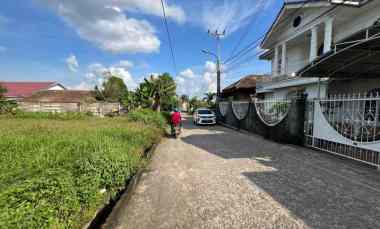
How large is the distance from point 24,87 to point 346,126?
5908cm

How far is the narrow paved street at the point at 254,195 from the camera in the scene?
2.89m

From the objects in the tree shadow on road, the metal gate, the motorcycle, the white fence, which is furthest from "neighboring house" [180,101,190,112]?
the tree shadow on road

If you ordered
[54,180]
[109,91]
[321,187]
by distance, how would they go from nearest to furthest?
[54,180] → [321,187] → [109,91]

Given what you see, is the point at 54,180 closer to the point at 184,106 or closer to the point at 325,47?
the point at 325,47

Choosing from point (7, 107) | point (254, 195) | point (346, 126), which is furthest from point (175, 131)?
point (7, 107)

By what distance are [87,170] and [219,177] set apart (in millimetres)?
2972

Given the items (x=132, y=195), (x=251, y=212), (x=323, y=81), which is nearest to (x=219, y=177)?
(x=251, y=212)

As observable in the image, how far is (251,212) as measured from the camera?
310 centimetres

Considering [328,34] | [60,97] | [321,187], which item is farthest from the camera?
[60,97]

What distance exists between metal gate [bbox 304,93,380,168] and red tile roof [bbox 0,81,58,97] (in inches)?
2047

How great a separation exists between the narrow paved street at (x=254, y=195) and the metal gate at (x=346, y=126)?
642mm

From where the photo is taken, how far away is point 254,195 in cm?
368

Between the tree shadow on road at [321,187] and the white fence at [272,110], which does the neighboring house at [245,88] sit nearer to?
the white fence at [272,110]

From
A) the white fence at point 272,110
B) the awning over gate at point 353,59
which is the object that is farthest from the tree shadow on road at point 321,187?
the awning over gate at point 353,59
